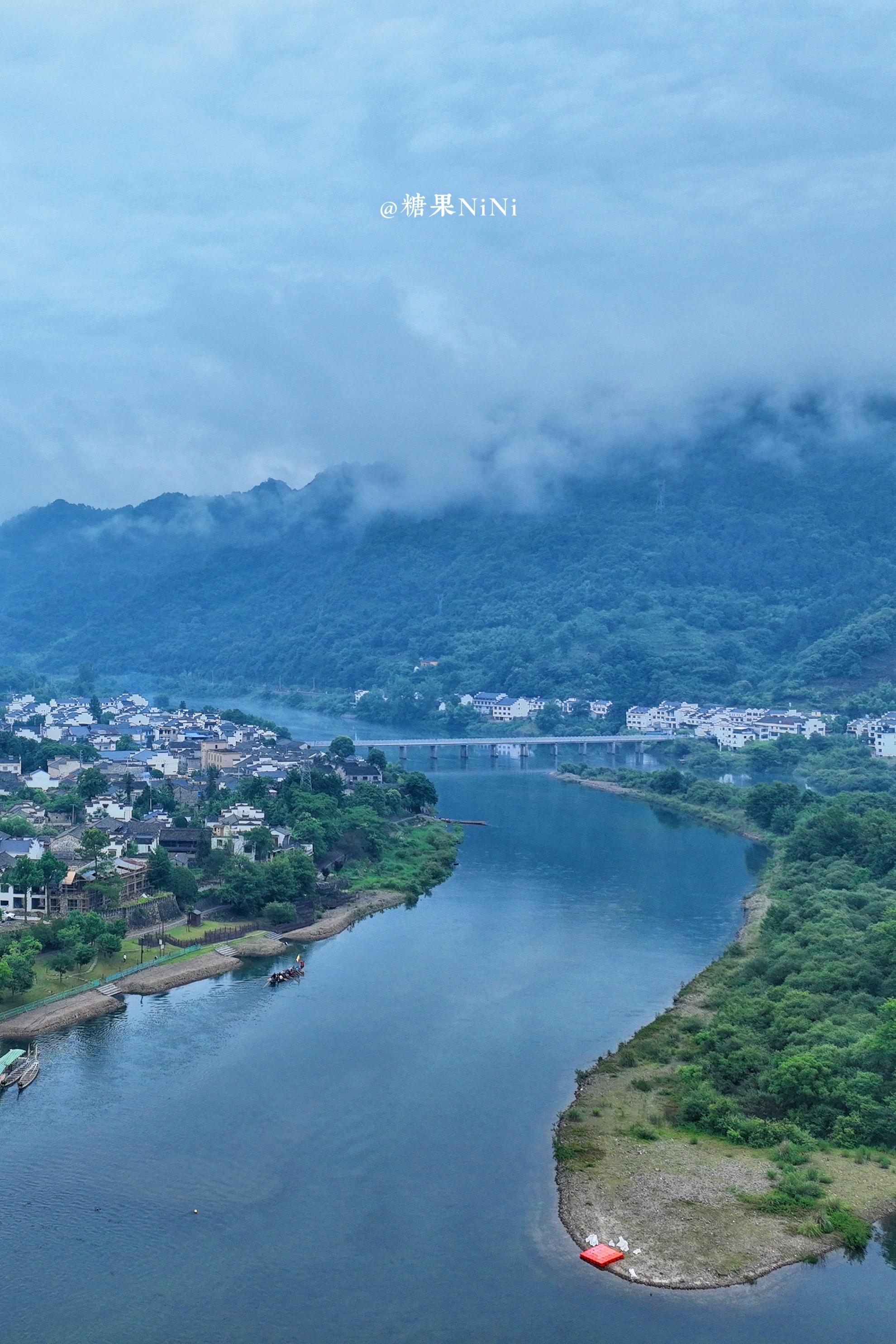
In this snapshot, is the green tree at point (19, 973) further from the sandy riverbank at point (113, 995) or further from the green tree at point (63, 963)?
the green tree at point (63, 963)

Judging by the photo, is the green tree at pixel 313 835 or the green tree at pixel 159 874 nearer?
the green tree at pixel 159 874

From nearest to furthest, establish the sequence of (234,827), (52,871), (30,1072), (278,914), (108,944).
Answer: (30,1072), (108,944), (52,871), (278,914), (234,827)

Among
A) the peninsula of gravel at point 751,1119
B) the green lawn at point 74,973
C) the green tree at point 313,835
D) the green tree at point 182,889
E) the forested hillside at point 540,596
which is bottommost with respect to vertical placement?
the peninsula of gravel at point 751,1119

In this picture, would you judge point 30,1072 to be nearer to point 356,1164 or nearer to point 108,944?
point 108,944

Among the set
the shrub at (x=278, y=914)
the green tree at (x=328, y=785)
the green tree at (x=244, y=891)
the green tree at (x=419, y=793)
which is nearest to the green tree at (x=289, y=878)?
the green tree at (x=244, y=891)

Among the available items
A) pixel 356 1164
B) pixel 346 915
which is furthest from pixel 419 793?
pixel 356 1164
